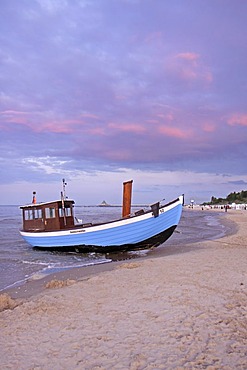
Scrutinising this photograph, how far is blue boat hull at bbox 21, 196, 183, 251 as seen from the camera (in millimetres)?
14875

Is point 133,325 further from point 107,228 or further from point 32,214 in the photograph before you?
point 32,214

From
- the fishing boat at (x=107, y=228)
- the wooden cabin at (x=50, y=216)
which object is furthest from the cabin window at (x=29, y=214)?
the fishing boat at (x=107, y=228)

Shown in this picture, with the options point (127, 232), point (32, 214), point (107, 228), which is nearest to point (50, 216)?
point (32, 214)

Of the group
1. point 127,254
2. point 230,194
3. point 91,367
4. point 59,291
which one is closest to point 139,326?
point 91,367

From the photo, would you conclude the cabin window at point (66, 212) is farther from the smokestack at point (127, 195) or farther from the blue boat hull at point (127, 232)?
the smokestack at point (127, 195)

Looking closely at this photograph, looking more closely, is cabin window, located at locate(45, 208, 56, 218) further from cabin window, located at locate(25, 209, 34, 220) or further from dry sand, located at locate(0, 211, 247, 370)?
dry sand, located at locate(0, 211, 247, 370)

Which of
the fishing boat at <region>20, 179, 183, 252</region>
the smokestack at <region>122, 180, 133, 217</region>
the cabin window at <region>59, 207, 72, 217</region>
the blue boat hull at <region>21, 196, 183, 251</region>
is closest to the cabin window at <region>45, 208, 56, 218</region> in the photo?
the fishing boat at <region>20, 179, 183, 252</region>

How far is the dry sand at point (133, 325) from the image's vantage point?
3.99 metres

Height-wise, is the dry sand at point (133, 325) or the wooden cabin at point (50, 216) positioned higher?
the wooden cabin at point (50, 216)

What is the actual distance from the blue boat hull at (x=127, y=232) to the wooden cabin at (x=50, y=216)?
46.5 inches

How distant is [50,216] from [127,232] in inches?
194

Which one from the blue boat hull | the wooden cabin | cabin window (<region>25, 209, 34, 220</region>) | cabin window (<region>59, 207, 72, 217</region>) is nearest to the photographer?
the blue boat hull

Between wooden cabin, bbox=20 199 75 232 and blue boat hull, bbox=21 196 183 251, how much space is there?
3.88 feet

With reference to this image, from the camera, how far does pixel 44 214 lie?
1789cm
